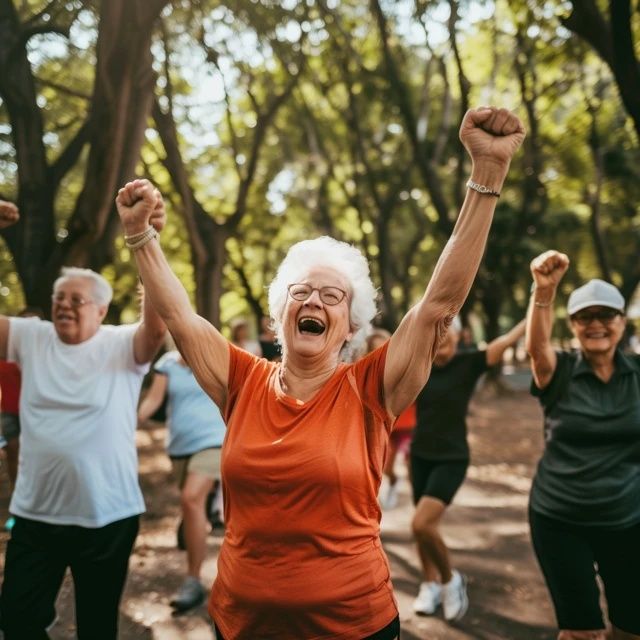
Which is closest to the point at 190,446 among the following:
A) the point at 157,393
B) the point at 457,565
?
the point at 157,393

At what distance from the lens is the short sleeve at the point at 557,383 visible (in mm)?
3457

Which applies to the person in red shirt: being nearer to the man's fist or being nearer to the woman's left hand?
the man's fist

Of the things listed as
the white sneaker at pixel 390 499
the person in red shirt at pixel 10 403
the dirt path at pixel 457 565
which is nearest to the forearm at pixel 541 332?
the dirt path at pixel 457 565

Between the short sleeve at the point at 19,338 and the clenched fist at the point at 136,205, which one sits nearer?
the clenched fist at the point at 136,205

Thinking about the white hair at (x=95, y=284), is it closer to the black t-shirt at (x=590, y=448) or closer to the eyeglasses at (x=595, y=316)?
the black t-shirt at (x=590, y=448)

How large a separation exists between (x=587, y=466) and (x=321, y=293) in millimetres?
1786

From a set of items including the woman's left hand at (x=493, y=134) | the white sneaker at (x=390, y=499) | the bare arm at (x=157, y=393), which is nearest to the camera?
the woman's left hand at (x=493, y=134)

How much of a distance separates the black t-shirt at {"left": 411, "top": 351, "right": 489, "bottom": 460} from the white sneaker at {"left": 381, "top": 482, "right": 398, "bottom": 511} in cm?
283

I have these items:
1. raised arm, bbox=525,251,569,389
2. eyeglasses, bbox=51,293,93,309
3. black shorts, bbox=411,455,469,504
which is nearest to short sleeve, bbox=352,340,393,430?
raised arm, bbox=525,251,569,389

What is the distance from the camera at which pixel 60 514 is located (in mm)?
3072

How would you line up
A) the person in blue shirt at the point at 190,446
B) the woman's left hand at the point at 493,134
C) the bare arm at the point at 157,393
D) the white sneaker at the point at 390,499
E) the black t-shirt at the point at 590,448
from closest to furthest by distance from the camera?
the woman's left hand at the point at 493,134
the black t-shirt at the point at 590,448
the person in blue shirt at the point at 190,446
the bare arm at the point at 157,393
the white sneaker at the point at 390,499

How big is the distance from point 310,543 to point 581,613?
1.84 meters

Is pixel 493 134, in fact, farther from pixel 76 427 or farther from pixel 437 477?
pixel 437 477

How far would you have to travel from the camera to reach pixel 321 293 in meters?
2.35
